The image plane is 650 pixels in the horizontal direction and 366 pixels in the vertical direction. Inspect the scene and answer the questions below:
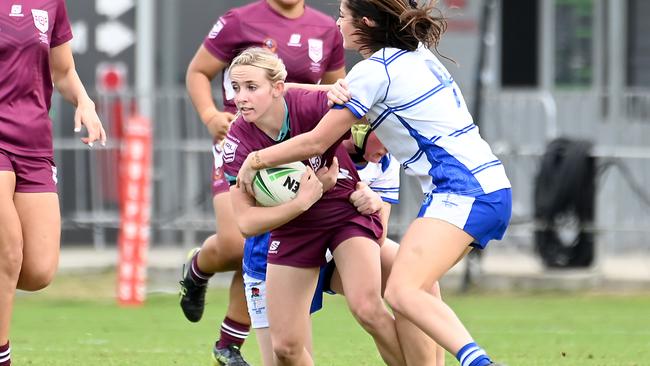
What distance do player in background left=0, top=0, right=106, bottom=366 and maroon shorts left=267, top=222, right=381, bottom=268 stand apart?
1.12 meters

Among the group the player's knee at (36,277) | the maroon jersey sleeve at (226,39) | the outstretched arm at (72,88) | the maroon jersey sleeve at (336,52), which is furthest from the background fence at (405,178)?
the player's knee at (36,277)

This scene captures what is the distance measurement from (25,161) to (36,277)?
0.55m

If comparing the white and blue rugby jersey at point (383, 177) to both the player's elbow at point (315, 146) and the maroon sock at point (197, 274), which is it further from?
the maroon sock at point (197, 274)

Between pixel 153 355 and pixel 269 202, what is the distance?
105 inches

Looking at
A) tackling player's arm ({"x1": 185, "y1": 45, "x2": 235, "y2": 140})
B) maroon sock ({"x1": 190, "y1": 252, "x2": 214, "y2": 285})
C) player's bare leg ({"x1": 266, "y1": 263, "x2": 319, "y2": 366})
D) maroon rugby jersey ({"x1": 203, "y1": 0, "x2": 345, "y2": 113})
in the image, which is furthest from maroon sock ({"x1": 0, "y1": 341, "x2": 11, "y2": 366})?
maroon rugby jersey ({"x1": 203, "y1": 0, "x2": 345, "y2": 113})

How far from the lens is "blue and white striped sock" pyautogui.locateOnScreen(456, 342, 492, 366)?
5.80 metres

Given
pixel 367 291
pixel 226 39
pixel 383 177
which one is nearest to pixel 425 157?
pixel 367 291

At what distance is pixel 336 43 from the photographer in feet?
27.0

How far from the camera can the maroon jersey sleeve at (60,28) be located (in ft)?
23.1

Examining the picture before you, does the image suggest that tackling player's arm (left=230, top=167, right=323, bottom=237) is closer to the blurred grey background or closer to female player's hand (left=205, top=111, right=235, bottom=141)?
female player's hand (left=205, top=111, right=235, bottom=141)

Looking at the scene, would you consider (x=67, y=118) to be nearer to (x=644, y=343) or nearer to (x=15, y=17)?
(x=644, y=343)

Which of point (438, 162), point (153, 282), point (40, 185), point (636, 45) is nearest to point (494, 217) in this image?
point (438, 162)

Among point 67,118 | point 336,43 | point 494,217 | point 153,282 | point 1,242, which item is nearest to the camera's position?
point 494,217

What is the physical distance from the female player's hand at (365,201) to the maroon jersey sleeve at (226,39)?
6.27 ft
